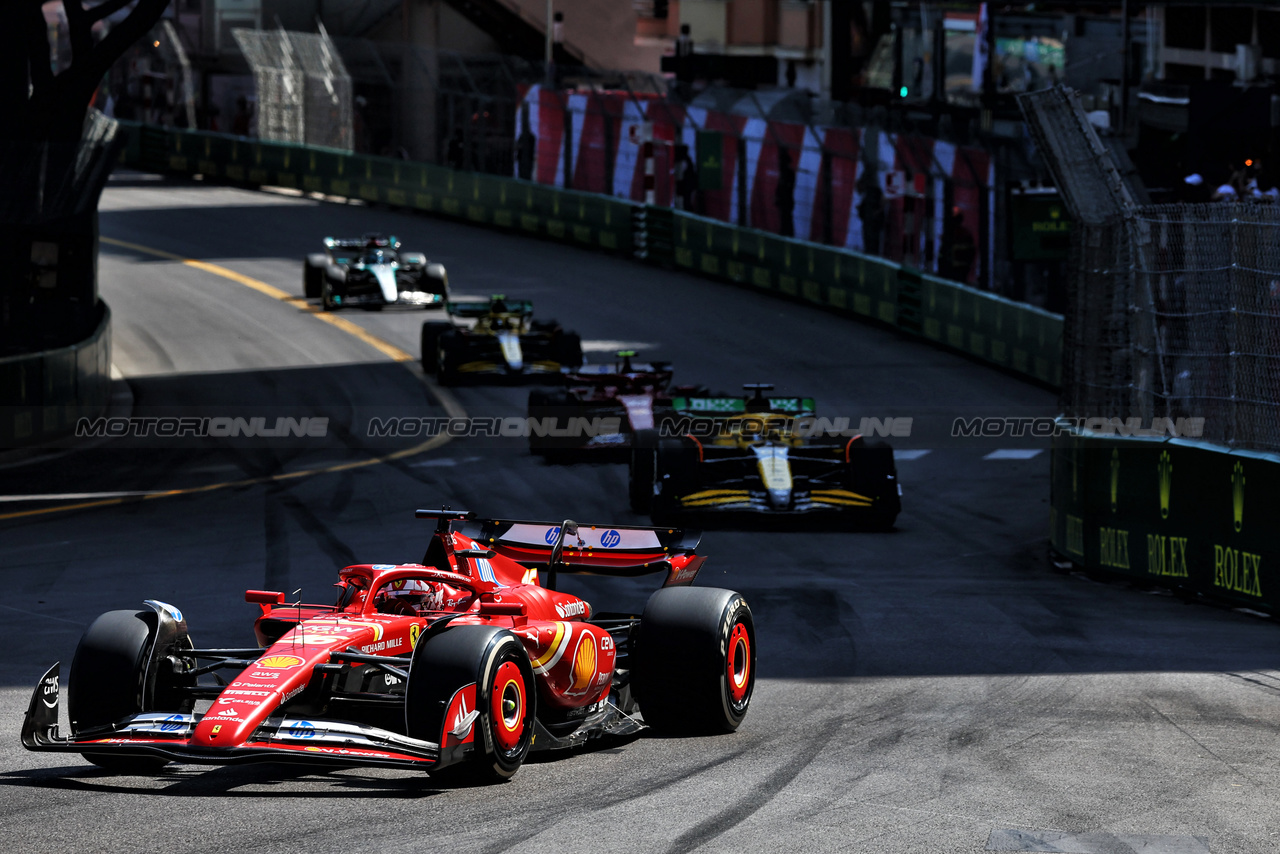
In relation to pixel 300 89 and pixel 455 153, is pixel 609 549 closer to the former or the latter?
pixel 455 153

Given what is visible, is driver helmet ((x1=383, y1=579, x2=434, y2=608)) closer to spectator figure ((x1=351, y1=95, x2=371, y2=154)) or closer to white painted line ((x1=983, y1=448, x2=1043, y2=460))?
→ white painted line ((x1=983, y1=448, x2=1043, y2=460))

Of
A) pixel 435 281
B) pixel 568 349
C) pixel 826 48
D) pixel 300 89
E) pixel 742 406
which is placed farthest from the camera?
pixel 826 48

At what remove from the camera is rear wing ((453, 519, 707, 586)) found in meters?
9.56

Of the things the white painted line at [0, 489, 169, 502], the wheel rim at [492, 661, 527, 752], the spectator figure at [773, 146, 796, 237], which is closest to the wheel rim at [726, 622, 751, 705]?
the wheel rim at [492, 661, 527, 752]

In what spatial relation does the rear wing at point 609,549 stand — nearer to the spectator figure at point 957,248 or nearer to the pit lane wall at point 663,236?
the pit lane wall at point 663,236

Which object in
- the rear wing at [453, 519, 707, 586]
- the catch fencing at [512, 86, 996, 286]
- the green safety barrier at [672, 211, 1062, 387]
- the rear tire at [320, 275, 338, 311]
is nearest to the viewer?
the rear wing at [453, 519, 707, 586]

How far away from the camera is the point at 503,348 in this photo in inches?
959

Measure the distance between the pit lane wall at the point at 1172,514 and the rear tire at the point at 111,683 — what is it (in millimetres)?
8442

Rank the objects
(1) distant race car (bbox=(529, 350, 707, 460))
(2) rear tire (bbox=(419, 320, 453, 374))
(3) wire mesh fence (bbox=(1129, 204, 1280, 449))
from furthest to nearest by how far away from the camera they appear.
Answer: (2) rear tire (bbox=(419, 320, 453, 374)) < (1) distant race car (bbox=(529, 350, 707, 460)) < (3) wire mesh fence (bbox=(1129, 204, 1280, 449))

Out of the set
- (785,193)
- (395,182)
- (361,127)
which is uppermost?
(361,127)

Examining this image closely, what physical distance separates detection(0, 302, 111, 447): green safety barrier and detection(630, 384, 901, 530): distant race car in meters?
8.47

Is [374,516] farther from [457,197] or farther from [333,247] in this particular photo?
[457,197]

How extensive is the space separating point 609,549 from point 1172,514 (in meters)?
5.98

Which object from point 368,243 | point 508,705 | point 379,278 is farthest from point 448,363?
point 508,705
